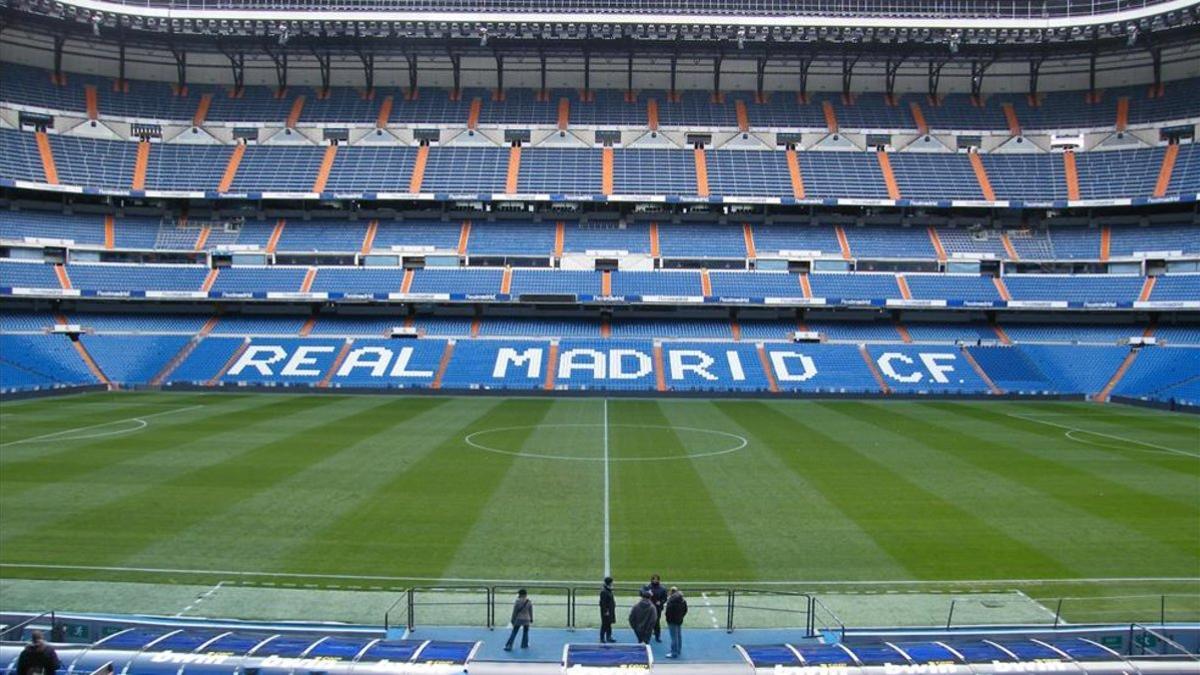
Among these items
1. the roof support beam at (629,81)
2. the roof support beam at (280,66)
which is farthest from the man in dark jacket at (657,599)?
the roof support beam at (280,66)

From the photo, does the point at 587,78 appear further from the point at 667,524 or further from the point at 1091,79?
the point at 667,524

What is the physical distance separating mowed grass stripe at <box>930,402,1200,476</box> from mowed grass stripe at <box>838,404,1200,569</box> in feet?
10.3

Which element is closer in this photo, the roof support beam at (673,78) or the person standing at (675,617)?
the person standing at (675,617)

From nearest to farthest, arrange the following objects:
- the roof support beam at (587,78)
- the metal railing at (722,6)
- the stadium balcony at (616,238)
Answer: the stadium balcony at (616,238)
the metal railing at (722,6)
the roof support beam at (587,78)

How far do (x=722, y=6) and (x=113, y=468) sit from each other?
53.9 metres

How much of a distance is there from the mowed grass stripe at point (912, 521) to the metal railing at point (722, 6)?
1637 inches

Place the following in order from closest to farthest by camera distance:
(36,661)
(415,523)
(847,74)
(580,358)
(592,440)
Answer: (36,661) < (415,523) < (592,440) < (580,358) < (847,74)

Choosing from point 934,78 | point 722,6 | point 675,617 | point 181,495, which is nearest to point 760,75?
point 722,6

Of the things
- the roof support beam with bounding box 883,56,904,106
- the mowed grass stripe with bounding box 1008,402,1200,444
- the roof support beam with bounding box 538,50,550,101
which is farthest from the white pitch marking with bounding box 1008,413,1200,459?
the roof support beam with bounding box 538,50,550,101

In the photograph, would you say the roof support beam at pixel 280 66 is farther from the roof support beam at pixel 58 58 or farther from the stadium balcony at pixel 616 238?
the roof support beam at pixel 58 58

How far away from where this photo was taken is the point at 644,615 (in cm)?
1123

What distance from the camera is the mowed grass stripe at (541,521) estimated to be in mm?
16656

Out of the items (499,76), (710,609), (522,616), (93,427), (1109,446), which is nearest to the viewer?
(522,616)

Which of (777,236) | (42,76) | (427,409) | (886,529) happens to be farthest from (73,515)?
(42,76)
